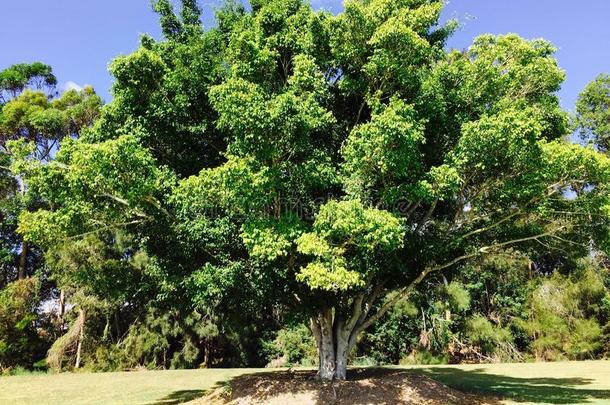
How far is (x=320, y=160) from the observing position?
11.5 metres

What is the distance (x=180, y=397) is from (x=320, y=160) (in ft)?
28.3

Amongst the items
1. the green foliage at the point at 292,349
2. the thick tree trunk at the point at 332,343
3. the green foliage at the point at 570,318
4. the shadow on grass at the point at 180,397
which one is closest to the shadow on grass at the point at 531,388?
the thick tree trunk at the point at 332,343

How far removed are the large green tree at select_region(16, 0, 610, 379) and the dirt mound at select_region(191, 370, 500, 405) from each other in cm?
133

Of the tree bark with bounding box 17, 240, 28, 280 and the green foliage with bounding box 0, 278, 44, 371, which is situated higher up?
the tree bark with bounding box 17, 240, 28, 280

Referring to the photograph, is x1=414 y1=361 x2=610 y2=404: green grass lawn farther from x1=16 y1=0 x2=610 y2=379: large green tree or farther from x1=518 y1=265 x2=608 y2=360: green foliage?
x1=518 y1=265 x2=608 y2=360: green foliage

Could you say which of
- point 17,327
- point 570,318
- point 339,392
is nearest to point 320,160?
point 339,392

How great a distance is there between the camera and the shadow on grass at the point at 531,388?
41.3ft

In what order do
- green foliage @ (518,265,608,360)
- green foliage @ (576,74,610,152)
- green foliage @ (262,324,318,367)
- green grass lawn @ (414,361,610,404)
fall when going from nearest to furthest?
green grass lawn @ (414,361,610,404) < green foliage @ (262,324,318,367) < green foliage @ (518,265,608,360) < green foliage @ (576,74,610,152)

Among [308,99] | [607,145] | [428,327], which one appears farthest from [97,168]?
[607,145]

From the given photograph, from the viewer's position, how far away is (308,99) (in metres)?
10.6

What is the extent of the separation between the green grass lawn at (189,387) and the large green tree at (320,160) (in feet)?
13.0

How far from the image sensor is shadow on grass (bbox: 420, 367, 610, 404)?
496 inches

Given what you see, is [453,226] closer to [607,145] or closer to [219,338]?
[219,338]

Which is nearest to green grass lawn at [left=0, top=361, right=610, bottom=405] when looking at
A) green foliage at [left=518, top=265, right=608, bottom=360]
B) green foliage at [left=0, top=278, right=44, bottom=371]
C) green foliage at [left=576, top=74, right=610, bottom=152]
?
green foliage at [left=0, top=278, right=44, bottom=371]
